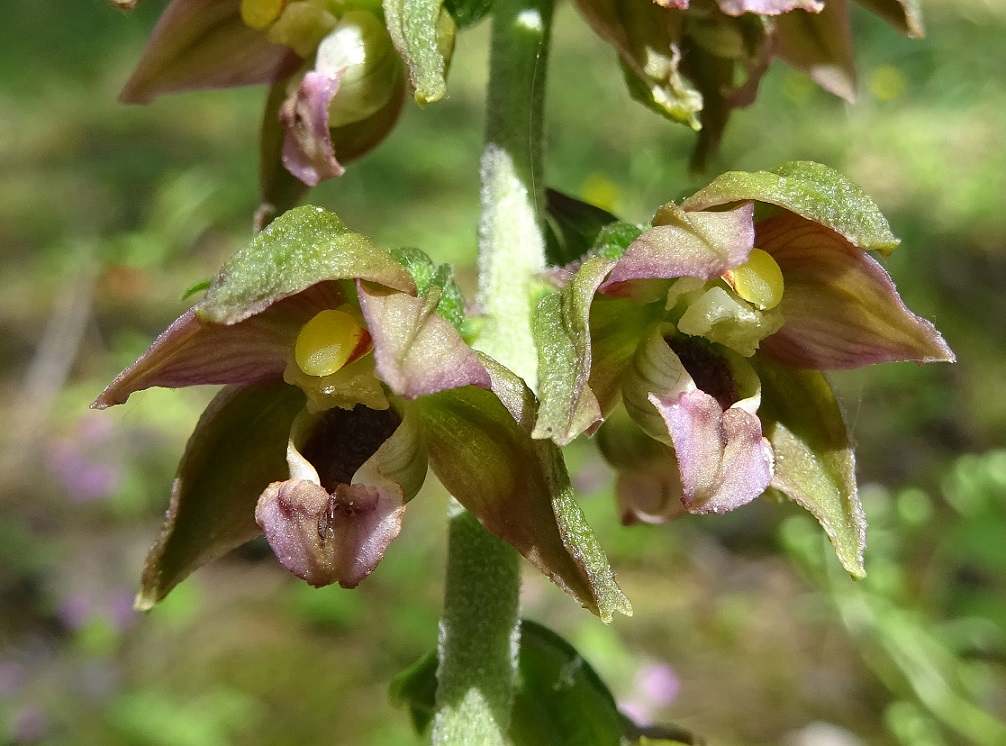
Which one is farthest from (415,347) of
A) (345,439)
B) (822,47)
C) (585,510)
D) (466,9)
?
(585,510)

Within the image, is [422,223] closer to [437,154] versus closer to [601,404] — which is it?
[437,154]

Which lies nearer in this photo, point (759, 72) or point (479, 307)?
point (479, 307)

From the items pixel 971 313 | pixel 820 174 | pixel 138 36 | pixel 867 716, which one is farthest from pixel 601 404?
pixel 138 36

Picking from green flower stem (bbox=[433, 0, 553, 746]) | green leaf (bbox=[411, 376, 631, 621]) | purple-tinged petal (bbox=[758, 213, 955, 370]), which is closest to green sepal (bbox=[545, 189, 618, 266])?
green flower stem (bbox=[433, 0, 553, 746])

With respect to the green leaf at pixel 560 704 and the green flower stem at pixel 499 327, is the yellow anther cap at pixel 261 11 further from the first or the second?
the green leaf at pixel 560 704

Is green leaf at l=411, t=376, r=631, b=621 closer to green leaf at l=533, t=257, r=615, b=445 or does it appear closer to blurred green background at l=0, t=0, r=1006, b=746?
green leaf at l=533, t=257, r=615, b=445

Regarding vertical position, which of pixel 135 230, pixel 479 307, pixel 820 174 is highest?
pixel 820 174

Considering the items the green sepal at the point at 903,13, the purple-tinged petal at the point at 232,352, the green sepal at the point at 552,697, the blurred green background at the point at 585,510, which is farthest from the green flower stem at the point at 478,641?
the green sepal at the point at 903,13
